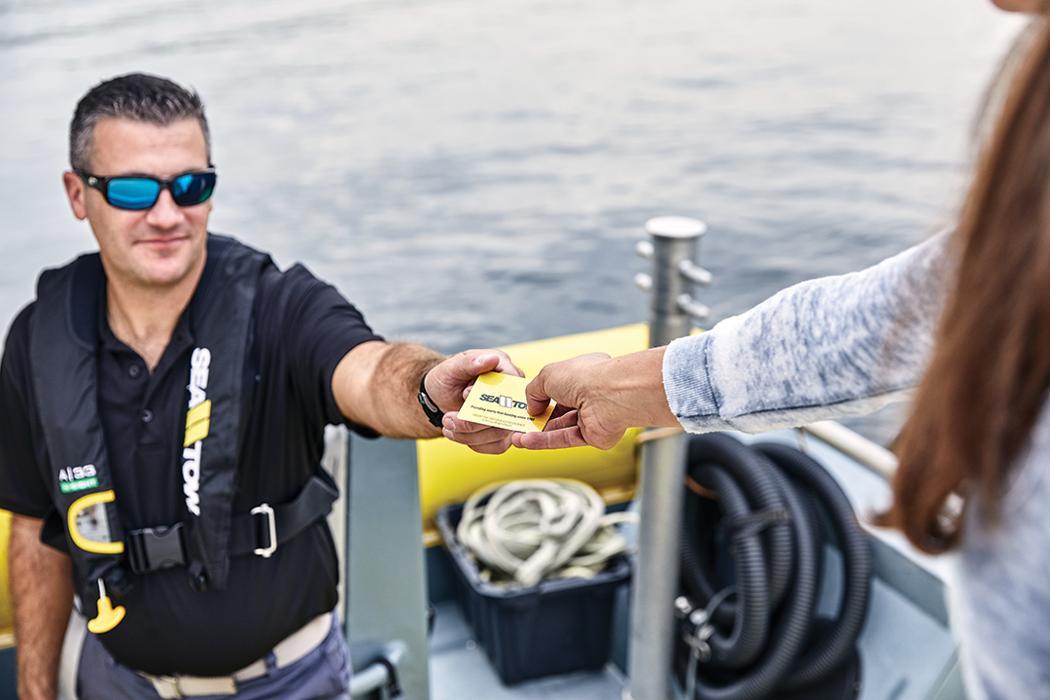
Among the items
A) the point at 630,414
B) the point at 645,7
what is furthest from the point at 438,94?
the point at 630,414

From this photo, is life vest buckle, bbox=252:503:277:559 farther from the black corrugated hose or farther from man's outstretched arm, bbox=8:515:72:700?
the black corrugated hose

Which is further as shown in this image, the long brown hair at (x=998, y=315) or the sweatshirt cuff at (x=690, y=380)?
the sweatshirt cuff at (x=690, y=380)

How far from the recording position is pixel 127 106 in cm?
210

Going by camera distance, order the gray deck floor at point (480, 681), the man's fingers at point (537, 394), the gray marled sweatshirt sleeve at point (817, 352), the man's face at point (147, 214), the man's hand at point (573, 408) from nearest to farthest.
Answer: the gray marled sweatshirt sleeve at point (817, 352)
the man's hand at point (573, 408)
the man's fingers at point (537, 394)
the man's face at point (147, 214)
the gray deck floor at point (480, 681)

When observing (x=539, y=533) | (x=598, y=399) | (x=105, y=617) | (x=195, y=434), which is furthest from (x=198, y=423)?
(x=539, y=533)

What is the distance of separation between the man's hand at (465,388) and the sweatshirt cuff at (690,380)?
0.42m

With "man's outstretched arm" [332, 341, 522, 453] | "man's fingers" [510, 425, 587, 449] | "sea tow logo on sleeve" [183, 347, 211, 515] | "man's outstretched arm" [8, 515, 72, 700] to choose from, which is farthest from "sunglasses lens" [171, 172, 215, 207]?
"man's fingers" [510, 425, 587, 449]

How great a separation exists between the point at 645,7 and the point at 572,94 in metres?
3.81

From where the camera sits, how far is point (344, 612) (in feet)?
8.59

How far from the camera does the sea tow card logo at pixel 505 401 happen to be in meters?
1.55

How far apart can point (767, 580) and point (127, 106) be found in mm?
1943

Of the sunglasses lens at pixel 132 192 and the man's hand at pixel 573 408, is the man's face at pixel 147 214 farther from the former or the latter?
the man's hand at pixel 573 408

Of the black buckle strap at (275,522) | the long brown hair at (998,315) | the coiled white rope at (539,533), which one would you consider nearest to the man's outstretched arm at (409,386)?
the black buckle strap at (275,522)

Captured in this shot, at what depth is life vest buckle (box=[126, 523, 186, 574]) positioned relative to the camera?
2.01 meters
